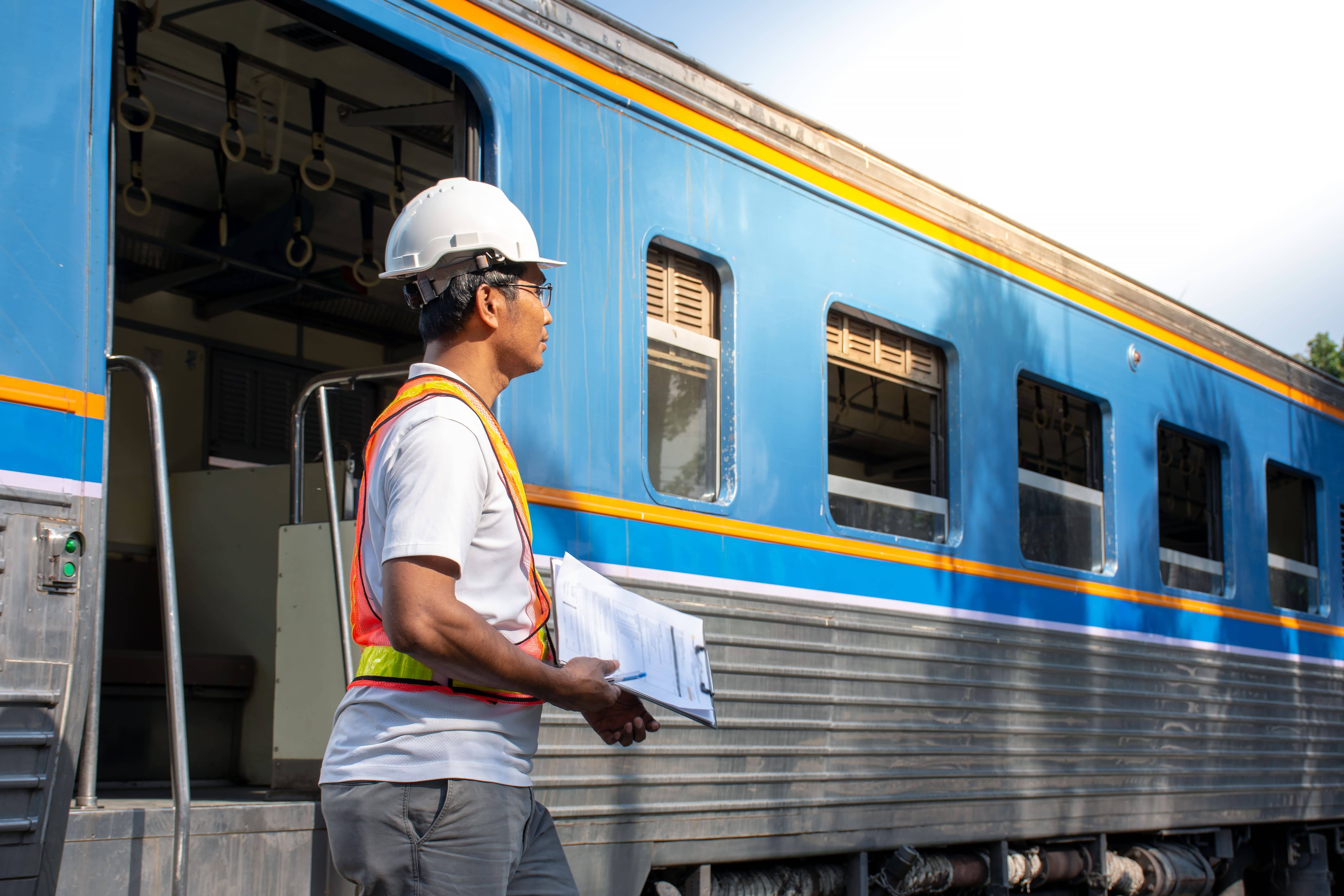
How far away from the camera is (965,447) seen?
5.25 metres

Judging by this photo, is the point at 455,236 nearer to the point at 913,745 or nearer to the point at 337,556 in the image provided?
the point at 337,556

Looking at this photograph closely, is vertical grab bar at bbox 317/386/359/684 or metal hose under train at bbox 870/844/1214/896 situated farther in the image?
metal hose under train at bbox 870/844/1214/896

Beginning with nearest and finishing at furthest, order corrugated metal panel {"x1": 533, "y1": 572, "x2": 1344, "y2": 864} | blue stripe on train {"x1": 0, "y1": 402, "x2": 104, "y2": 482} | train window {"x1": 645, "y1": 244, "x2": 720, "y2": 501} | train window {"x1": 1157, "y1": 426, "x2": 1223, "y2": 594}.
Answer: blue stripe on train {"x1": 0, "y1": 402, "x2": 104, "y2": 482}, corrugated metal panel {"x1": 533, "y1": 572, "x2": 1344, "y2": 864}, train window {"x1": 645, "y1": 244, "x2": 720, "y2": 501}, train window {"x1": 1157, "y1": 426, "x2": 1223, "y2": 594}

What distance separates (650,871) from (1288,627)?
465 cm

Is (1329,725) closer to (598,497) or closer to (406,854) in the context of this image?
(598,497)

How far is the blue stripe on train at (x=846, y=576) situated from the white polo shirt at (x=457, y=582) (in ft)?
5.05

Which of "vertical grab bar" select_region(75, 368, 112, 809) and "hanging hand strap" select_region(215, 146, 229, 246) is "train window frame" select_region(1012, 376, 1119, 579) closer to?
"hanging hand strap" select_region(215, 146, 229, 246)

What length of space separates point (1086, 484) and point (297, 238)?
370 cm

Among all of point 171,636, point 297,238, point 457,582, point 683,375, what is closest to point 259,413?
point 297,238

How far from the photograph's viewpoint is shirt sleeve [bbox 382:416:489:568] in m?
1.88

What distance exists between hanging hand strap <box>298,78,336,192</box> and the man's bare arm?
346 cm

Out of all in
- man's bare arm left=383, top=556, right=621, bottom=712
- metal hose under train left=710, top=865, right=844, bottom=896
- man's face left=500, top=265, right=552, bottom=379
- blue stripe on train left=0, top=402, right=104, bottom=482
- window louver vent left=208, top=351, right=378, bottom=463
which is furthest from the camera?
window louver vent left=208, top=351, right=378, bottom=463

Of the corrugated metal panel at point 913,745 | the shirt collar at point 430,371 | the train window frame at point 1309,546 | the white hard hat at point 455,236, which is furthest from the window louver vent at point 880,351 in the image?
the train window frame at point 1309,546

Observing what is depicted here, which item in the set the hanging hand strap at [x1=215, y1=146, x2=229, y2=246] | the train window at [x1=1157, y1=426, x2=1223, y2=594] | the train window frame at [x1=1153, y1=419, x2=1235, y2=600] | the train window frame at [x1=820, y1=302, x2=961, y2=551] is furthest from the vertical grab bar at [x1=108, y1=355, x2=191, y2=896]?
the train window at [x1=1157, y1=426, x2=1223, y2=594]
